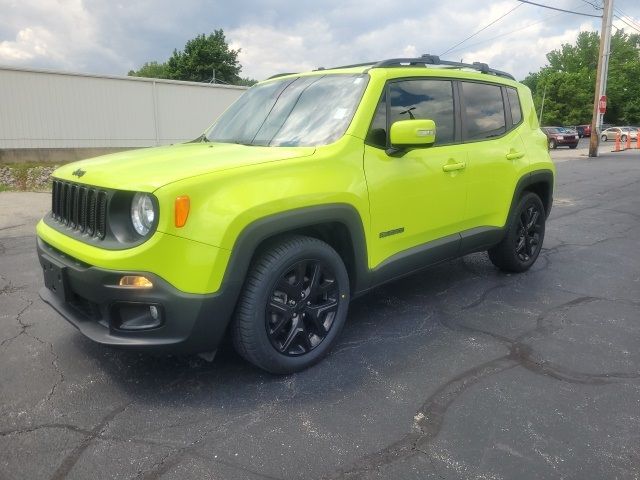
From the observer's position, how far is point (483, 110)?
4.41 metres

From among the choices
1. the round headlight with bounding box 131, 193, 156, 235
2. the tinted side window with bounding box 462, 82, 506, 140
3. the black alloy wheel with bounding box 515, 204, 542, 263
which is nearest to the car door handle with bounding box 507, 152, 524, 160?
the tinted side window with bounding box 462, 82, 506, 140

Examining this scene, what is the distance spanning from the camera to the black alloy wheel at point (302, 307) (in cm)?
297

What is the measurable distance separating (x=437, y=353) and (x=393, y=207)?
3.27 feet

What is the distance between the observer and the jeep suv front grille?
2.77m

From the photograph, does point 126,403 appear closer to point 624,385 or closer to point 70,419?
point 70,419

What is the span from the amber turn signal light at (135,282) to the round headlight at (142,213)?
22 centimetres

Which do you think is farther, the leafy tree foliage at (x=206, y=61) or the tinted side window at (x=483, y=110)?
the leafy tree foliage at (x=206, y=61)

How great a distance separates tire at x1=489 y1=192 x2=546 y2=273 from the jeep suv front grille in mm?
3450

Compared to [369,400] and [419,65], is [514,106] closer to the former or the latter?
[419,65]

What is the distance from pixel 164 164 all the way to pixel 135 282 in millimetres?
705

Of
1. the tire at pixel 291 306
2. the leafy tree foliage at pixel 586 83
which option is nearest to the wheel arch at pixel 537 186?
the tire at pixel 291 306

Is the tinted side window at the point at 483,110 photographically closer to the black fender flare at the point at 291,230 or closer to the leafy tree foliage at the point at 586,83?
the black fender flare at the point at 291,230

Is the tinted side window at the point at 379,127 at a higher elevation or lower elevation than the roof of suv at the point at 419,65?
lower

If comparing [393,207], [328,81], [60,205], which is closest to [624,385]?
[393,207]
